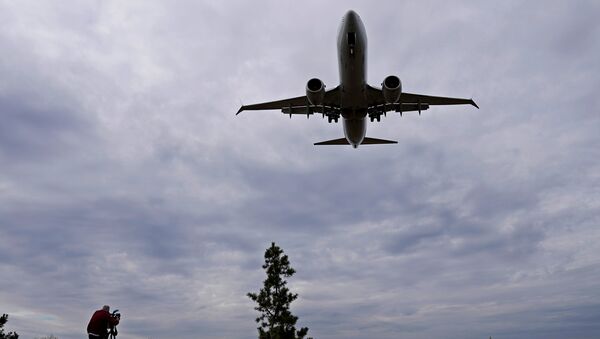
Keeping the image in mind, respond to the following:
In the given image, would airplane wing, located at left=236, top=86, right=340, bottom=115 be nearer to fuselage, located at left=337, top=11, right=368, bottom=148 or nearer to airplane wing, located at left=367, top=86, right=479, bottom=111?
fuselage, located at left=337, top=11, right=368, bottom=148

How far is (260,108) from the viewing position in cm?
4003

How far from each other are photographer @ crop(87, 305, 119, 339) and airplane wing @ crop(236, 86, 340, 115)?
2656cm

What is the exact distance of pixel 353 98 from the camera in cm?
3509

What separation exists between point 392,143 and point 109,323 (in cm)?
3712

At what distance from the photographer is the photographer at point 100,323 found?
1223 centimetres

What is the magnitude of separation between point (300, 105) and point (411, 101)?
9718mm

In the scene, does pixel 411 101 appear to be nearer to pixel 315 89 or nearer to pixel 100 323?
pixel 315 89

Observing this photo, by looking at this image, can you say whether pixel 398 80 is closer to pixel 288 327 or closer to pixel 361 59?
pixel 361 59

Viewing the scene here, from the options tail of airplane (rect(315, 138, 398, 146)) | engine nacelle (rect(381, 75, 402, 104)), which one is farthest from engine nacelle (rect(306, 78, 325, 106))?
tail of airplane (rect(315, 138, 398, 146))

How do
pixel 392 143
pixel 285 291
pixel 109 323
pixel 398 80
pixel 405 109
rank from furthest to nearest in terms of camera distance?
pixel 392 143, pixel 405 109, pixel 285 291, pixel 398 80, pixel 109 323

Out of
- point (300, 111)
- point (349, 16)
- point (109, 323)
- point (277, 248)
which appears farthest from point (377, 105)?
point (109, 323)

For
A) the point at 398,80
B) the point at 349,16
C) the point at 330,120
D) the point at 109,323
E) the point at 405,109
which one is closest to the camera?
the point at 109,323

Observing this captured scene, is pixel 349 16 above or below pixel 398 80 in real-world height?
above

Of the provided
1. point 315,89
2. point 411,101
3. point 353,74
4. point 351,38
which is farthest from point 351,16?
point 411,101
